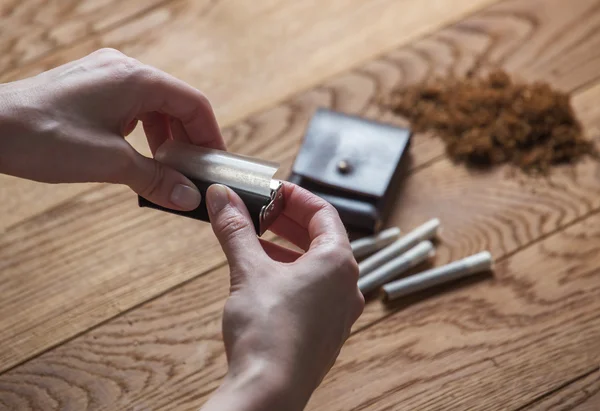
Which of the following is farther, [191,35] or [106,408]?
[191,35]

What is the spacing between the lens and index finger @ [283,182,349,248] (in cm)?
76

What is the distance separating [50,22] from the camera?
1270 mm

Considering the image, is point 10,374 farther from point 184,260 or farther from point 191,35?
point 191,35

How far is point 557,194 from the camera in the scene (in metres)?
1.09

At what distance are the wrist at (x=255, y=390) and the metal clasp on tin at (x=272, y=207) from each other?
0.18m

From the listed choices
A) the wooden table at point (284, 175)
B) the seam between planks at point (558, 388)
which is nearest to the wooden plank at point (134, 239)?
the wooden table at point (284, 175)

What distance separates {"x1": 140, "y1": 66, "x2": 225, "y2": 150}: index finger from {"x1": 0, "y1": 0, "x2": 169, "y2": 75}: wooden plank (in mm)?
480

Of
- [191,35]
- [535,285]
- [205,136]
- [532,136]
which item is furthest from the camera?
[191,35]

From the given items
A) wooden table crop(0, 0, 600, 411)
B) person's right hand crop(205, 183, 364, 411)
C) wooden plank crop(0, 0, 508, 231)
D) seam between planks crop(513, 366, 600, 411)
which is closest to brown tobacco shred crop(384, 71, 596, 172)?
wooden table crop(0, 0, 600, 411)

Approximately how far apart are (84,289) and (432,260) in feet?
1.63

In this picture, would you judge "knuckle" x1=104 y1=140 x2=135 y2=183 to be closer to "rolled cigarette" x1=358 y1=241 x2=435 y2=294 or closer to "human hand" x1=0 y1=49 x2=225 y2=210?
"human hand" x1=0 y1=49 x2=225 y2=210

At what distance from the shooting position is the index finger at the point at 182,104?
0.81 meters

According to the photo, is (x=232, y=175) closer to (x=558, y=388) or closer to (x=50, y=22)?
(x=558, y=388)

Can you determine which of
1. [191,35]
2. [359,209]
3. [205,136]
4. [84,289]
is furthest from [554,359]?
[191,35]
